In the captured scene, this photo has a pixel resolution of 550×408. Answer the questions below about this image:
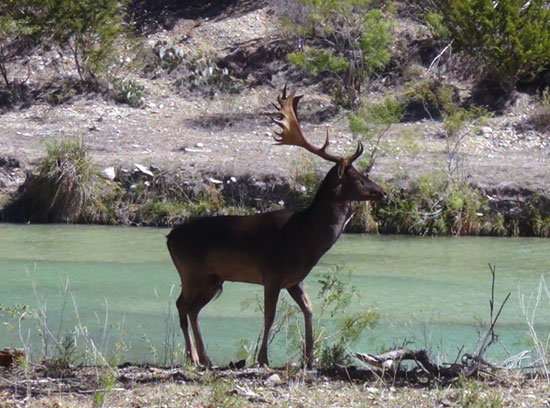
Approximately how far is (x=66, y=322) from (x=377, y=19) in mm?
15342

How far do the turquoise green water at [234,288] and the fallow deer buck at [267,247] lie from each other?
0.52 meters

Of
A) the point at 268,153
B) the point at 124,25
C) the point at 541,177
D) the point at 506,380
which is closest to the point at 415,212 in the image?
the point at 541,177

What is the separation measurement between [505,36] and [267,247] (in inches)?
659

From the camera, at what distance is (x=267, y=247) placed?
8453mm

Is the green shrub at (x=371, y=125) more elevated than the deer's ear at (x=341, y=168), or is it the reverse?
the green shrub at (x=371, y=125)

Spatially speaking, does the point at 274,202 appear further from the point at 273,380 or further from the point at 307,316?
the point at 273,380

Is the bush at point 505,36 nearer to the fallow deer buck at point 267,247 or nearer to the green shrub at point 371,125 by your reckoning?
the green shrub at point 371,125

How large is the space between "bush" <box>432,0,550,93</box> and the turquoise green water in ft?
23.0

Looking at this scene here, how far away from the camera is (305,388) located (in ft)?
22.9

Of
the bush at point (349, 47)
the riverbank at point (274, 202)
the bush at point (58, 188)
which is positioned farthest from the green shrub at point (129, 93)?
the bush at point (58, 188)

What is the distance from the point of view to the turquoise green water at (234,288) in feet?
34.6

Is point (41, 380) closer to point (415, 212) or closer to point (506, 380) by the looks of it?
point (506, 380)

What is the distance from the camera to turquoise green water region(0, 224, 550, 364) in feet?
34.6

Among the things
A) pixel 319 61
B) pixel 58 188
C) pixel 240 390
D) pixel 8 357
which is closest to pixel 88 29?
pixel 319 61
